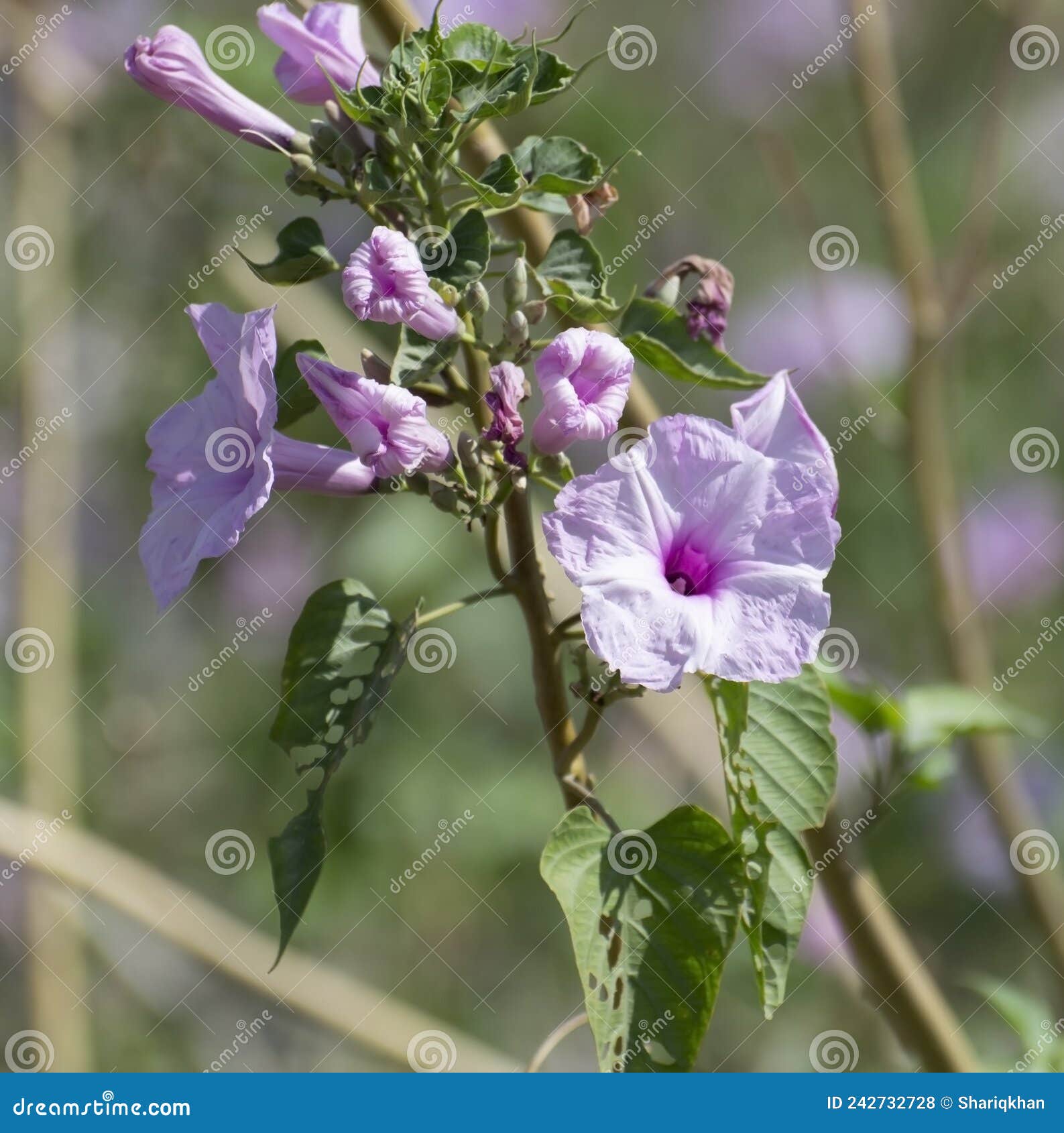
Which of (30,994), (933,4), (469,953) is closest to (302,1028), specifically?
(469,953)

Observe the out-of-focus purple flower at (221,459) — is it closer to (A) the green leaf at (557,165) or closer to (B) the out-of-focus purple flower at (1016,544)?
(A) the green leaf at (557,165)

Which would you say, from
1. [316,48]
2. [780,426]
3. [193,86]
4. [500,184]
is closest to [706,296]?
[780,426]

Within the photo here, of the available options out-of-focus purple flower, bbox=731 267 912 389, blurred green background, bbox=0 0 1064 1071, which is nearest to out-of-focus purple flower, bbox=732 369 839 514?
blurred green background, bbox=0 0 1064 1071

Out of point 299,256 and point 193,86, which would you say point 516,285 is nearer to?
point 299,256

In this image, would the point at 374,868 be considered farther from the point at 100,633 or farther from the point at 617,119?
the point at 617,119

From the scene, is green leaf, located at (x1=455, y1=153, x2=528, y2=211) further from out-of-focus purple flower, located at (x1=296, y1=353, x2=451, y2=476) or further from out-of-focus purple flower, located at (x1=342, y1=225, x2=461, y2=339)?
out-of-focus purple flower, located at (x1=296, y1=353, x2=451, y2=476)
